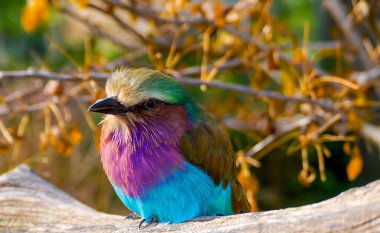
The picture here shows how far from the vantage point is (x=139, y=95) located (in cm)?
262

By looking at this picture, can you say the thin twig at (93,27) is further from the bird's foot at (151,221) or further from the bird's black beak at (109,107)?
the bird's foot at (151,221)

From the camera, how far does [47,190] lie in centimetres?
322


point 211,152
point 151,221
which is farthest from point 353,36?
point 151,221

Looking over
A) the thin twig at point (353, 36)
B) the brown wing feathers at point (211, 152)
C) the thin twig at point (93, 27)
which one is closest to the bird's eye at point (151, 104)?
the brown wing feathers at point (211, 152)

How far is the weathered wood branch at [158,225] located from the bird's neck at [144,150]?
187 mm

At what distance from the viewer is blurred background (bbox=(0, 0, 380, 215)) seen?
3.37m

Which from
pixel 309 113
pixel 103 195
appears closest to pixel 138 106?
pixel 309 113

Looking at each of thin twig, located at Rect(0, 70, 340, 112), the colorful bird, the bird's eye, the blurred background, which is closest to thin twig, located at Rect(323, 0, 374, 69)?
the blurred background

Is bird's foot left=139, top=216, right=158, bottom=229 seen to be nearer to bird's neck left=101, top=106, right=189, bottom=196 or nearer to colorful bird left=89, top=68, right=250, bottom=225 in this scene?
colorful bird left=89, top=68, right=250, bottom=225

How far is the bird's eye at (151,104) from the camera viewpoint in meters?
2.67

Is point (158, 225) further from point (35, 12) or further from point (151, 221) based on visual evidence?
point (35, 12)

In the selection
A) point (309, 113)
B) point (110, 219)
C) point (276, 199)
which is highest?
point (309, 113)

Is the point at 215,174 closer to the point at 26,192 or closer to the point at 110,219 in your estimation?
the point at 110,219

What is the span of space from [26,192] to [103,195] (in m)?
2.63
